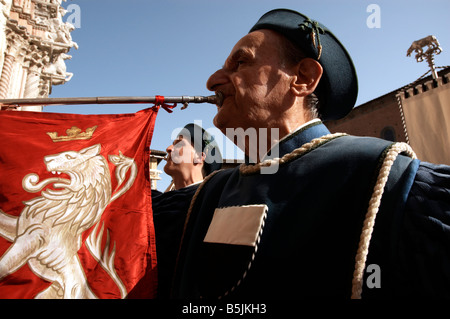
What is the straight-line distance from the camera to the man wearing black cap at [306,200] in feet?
2.95

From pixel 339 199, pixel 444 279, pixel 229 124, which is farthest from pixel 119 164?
pixel 444 279

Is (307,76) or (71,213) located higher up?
(307,76)

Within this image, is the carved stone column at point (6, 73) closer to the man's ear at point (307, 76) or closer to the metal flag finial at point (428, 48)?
the man's ear at point (307, 76)

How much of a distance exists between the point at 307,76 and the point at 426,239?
0.92m

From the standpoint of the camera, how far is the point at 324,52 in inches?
59.1

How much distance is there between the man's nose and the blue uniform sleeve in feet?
3.25

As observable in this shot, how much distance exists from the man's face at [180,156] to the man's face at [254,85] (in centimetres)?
262

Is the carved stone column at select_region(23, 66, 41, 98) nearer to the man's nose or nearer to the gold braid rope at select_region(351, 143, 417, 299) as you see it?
the man's nose

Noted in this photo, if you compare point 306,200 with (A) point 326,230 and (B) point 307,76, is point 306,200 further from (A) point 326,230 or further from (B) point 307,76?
(B) point 307,76

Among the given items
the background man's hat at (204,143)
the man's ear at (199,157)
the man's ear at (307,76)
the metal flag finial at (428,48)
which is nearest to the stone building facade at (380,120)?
the metal flag finial at (428,48)

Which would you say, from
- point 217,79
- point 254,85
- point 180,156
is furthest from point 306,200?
point 180,156

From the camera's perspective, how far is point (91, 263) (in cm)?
174

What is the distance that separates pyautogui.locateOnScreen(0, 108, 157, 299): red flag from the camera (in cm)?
167

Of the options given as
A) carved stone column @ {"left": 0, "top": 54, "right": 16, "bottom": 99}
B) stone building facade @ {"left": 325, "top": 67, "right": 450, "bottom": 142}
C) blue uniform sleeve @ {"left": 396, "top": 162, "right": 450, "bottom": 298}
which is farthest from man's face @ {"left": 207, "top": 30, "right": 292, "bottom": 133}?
stone building facade @ {"left": 325, "top": 67, "right": 450, "bottom": 142}
